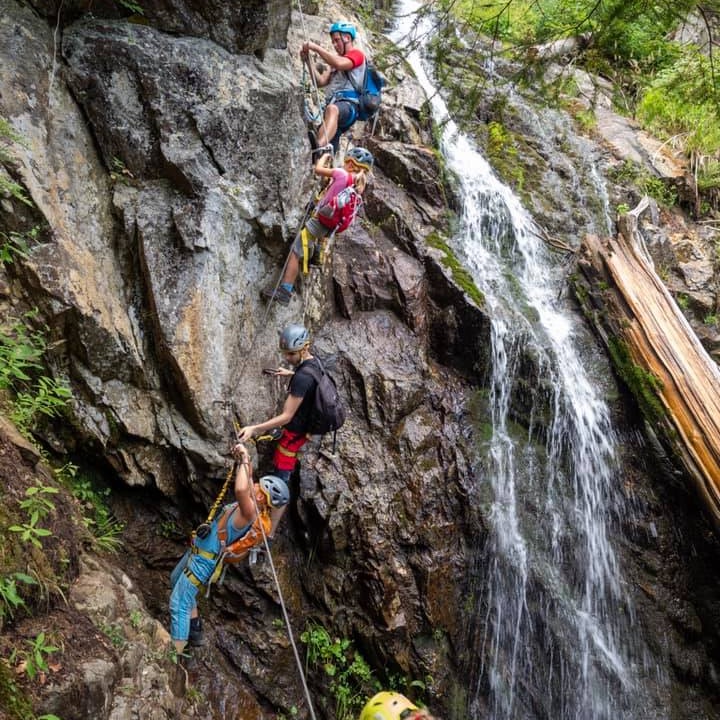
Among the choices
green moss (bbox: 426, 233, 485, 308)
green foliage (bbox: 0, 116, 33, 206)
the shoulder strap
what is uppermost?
the shoulder strap

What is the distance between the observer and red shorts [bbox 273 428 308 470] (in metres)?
5.29

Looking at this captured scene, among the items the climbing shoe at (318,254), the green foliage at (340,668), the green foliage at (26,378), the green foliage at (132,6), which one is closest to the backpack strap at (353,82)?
the climbing shoe at (318,254)

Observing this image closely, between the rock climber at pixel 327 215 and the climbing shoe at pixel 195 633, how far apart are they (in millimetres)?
3078

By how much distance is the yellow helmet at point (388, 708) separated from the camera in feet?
10.1

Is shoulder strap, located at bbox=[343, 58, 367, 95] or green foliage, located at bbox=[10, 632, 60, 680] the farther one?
shoulder strap, located at bbox=[343, 58, 367, 95]

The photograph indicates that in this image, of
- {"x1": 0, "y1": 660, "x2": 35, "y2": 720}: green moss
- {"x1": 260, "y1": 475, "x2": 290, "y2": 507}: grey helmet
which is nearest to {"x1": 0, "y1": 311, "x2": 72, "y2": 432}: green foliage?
{"x1": 260, "y1": 475, "x2": 290, "y2": 507}: grey helmet

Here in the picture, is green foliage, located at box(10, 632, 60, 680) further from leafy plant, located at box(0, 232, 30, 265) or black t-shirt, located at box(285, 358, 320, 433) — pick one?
leafy plant, located at box(0, 232, 30, 265)

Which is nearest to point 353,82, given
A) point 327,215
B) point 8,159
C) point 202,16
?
point 202,16

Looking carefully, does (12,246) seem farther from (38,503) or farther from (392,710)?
(392,710)

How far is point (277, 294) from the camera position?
229 inches

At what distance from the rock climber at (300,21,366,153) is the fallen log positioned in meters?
4.19

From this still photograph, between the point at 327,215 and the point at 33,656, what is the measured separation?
4208 millimetres

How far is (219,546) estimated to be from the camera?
4.50 metres

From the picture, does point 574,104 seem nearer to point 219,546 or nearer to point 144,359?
point 144,359
